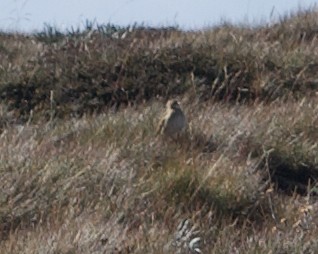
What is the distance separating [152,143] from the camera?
7188 millimetres

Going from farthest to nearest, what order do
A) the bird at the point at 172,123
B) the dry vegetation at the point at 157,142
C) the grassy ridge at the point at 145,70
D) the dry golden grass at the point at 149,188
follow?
the grassy ridge at the point at 145,70 < the bird at the point at 172,123 < the dry vegetation at the point at 157,142 < the dry golden grass at the point at 149,188

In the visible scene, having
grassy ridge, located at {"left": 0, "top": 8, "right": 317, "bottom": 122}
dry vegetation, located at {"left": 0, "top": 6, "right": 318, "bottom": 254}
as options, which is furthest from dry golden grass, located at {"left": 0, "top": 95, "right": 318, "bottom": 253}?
grassy ridge, located at {"left": 0, "top": 8, "right": 317, "bottom": 122}

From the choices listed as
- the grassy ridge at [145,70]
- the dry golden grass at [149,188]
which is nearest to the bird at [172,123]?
the dry golden grass at [149,188]

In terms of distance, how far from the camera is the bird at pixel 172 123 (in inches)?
289

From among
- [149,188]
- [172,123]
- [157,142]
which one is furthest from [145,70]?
[149,188]

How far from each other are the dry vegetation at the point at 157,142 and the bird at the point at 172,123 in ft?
0.33

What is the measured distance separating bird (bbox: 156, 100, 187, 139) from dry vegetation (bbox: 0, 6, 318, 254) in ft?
0.33

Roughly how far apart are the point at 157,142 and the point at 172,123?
0.19 m

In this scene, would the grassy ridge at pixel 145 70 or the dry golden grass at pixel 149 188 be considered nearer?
the dry golden grass at pixel 149 188

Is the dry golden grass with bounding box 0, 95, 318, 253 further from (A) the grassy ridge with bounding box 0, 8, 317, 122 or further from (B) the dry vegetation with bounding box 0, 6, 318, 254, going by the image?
(A) the grassy ridge with bounding box 0, 8, 317, 122

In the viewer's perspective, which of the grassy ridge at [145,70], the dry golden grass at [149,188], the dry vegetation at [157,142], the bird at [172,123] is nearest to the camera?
the dry golden grass at [149,188]

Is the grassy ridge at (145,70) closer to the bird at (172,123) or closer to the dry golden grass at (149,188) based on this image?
the dry golden grass at (149,188)

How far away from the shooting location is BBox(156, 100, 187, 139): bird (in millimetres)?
7348

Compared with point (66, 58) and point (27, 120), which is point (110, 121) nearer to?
point (27, 120)
